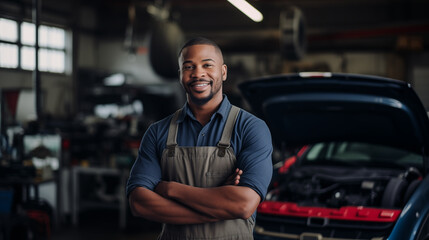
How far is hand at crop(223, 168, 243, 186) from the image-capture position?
4.75ft

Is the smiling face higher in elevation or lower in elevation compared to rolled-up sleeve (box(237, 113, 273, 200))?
higher

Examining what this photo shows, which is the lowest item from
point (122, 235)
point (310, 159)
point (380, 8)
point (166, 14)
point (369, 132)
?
point (122, 235)

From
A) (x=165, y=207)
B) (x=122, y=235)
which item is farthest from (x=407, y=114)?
(x=122, y=235)

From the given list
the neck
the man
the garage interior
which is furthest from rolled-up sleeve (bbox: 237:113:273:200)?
the garage interior

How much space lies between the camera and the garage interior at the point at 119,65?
193 inches

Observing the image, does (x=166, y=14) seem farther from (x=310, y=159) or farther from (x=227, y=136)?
(x=227, y=136)

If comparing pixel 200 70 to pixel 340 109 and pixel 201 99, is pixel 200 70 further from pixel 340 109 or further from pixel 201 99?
pixel 340 109

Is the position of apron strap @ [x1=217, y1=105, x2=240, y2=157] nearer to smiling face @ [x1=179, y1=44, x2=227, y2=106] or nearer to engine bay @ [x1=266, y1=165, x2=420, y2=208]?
smiling face @ [x1=179, y1=44, x2=227, y2=106]

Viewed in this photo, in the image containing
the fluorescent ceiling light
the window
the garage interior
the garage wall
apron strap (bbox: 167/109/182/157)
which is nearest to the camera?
apron strap (bbox: 167/109/182/157)

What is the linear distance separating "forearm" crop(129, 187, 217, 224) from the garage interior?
2.39m

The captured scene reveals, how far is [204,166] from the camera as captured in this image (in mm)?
1471

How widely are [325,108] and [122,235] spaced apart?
9.38 ft

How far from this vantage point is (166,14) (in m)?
6.64

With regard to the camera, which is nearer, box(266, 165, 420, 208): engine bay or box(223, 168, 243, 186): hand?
box(223, 168, 243, 186): hand
